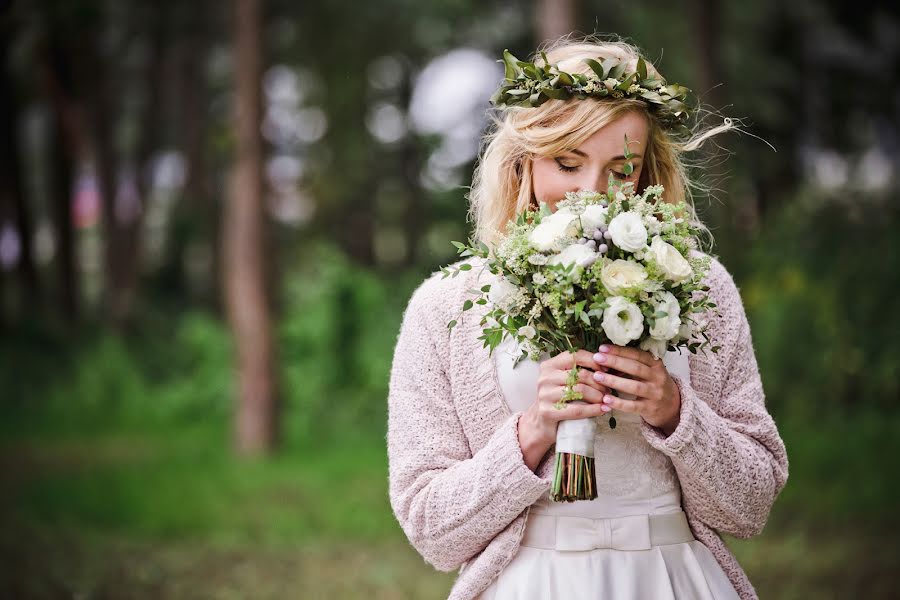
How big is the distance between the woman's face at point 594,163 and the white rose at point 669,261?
26cm

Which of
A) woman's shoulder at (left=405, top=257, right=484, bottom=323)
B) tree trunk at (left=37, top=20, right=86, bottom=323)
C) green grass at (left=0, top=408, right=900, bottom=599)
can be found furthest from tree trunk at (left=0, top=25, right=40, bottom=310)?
woman's shoulder at (left=405, top=257, right=484, bottom=323)

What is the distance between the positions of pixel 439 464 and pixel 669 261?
2.31ft

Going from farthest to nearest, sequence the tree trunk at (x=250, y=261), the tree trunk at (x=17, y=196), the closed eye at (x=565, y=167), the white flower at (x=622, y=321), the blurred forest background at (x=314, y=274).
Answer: the tree trunk at (x=17, y=196) → the tree trunk at (x=250, y=261) → the blurred forest background at (x=314, y=274) → the closed eye at (x=565, y=167) → the white flower at (x=622, y=321)

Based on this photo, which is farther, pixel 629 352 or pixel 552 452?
pixel 552 452

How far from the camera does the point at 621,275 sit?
6.61 ft

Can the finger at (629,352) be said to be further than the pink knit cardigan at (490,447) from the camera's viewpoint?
No

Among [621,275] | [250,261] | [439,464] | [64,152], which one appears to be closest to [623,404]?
[621,275]

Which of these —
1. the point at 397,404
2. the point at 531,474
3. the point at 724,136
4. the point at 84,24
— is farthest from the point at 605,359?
the point at 84,24

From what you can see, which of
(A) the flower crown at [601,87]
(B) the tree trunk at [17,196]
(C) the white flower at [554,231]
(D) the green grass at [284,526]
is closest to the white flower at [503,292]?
(C) the white flower at [554,231]

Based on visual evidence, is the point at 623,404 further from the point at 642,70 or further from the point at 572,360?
the point at 642,70

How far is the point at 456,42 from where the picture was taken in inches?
690

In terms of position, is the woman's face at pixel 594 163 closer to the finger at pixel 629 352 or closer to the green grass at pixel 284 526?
the finger at pixel 629 352

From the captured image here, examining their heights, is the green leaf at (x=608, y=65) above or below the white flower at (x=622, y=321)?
above

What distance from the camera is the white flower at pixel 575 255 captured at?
2.02 metres
